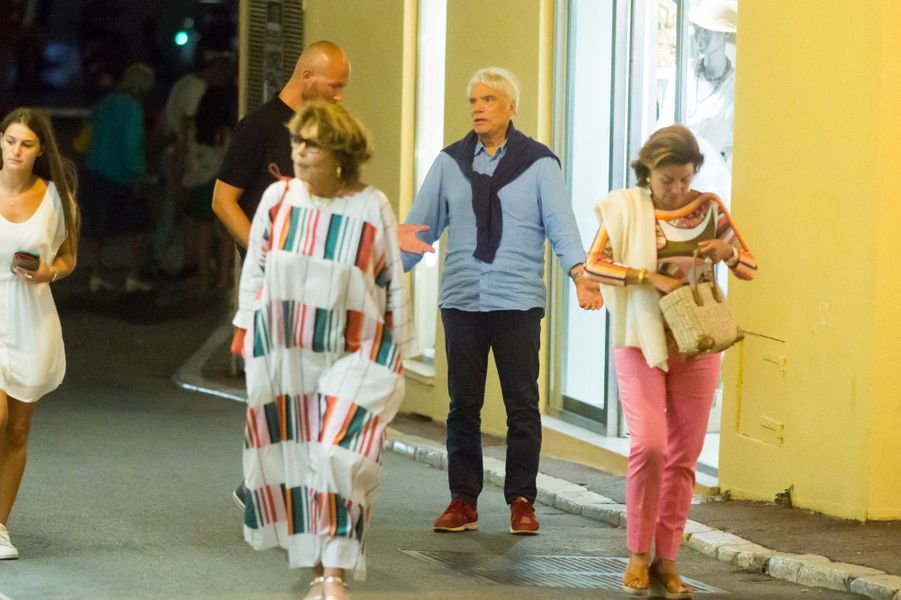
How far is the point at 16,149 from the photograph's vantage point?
26.9 feet

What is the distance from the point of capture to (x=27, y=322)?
818 cm

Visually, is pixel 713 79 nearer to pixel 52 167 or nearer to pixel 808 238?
pixel 808 238

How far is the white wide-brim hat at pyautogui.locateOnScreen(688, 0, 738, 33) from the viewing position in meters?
11.1

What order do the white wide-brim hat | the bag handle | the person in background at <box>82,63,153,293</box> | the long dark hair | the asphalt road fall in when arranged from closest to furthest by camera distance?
1. the bag handle
2. the asphalt road
3. the long dark hair
4. the white wide-brim hat
5. the person in background at <box>82,63,153,293</box>

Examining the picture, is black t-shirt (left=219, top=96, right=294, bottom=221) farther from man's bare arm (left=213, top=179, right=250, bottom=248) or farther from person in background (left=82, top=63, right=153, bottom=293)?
person in background (left=82, top=63, right=153, bottom=293)

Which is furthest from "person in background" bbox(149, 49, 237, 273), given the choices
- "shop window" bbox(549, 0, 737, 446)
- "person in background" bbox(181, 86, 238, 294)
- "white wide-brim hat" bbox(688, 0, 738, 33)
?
"white wide-brim hat" bbox(688, 0, 738, 33)

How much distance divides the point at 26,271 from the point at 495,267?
7.56ft

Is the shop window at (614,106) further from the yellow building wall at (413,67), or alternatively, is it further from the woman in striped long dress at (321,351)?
the woman in striped long dress at (321,351)

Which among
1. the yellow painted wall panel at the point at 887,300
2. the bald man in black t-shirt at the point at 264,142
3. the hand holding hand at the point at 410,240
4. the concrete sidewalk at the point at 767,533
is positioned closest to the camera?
the hand holding hand at the point at 410,240

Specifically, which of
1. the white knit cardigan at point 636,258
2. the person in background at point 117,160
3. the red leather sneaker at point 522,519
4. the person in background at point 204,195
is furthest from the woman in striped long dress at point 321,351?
the person in background at point 204,195

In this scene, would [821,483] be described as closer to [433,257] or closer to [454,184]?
[454,184]

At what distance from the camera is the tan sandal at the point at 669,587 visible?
7.49 meters

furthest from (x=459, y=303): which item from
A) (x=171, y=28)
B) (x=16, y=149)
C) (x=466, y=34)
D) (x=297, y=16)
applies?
(x=171, y=28)

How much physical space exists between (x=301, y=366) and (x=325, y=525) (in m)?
0.58
